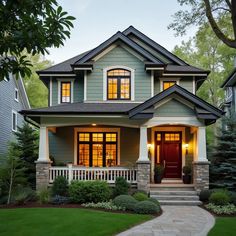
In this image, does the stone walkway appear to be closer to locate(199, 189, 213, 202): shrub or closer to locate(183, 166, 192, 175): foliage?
locate(199, 189, 213, 202): shrub

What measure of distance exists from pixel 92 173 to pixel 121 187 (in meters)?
1.88

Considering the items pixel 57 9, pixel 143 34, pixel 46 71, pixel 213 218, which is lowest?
pixel 213 218

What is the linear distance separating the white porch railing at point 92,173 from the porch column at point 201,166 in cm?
267

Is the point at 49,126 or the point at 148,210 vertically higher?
the point at 49,126

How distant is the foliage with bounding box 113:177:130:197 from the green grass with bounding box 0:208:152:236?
280 centimetres

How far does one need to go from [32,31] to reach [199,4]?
23.1 ft

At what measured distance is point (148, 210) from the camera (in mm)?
12109

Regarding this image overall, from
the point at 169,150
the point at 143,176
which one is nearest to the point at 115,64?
the point at 169,150

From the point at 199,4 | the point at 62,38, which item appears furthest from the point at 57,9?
the point at 199,4

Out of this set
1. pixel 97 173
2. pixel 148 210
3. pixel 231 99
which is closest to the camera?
pixel 148 210

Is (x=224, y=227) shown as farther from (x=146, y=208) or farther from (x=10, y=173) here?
(x=10, y=173)

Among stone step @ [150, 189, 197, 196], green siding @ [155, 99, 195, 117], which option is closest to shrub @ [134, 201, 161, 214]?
stone step @ [150, 189, 197, 196]

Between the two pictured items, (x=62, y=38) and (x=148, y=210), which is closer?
(x=62, y=38)

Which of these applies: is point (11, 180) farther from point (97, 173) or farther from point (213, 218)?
point (213, 218)
